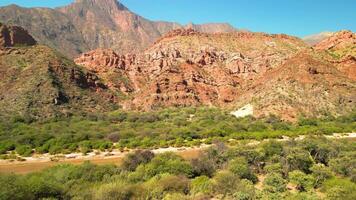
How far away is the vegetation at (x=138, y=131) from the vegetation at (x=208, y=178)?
6.06 m

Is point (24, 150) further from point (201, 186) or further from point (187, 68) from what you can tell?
point (187, 68)

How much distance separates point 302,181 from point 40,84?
8380cm

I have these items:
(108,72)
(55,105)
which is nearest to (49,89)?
(55,105)

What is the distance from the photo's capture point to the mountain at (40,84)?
Result: 9144cm

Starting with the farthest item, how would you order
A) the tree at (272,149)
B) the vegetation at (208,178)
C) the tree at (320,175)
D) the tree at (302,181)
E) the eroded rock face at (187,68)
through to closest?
the eroded rock face at (187,68) → the tree at (272,149) → the tree at (320,175) → the tree at (302,181) → the vegetation at (208,178)

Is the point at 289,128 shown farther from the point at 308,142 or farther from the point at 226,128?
the point at 308,142

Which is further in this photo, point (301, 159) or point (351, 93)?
point (351, 93)

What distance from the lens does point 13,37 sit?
402 ft

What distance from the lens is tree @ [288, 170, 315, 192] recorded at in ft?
97.8

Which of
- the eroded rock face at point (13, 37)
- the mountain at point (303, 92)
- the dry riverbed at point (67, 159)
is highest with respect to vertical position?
the eroded rock face at point (13, 37)

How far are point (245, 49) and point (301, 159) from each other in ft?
384

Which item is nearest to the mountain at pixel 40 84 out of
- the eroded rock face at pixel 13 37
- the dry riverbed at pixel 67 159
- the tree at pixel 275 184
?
the eroded rock face at pixel 13 37

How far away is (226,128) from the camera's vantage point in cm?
7362

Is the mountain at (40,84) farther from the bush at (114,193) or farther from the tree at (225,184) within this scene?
the tree at (225,184)
